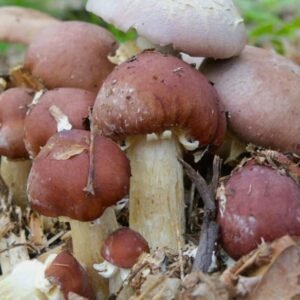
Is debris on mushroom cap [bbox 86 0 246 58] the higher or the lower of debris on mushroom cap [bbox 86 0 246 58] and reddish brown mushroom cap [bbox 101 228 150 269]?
the higher

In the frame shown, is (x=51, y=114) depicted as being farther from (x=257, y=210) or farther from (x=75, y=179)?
(x=257, y=210)

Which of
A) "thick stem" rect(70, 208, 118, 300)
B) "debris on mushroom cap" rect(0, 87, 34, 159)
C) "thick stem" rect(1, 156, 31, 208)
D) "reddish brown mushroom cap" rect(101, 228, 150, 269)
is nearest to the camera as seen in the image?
"reddish brown mushroom cap" rect(101, 228, 150, 269)

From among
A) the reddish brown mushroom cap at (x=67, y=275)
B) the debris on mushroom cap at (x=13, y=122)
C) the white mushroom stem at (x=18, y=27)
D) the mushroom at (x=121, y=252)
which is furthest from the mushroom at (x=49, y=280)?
the white mushroom stem at (x=18, y=27)

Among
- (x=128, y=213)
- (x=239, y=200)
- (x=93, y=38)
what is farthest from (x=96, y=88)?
(x=239, y=200)

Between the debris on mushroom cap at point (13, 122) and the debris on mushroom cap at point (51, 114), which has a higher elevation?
the debris on mushroom cap at point (51, 114)

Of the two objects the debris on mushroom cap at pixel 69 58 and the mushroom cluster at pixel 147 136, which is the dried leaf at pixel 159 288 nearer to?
the mushroom cluster at pixel 147 136

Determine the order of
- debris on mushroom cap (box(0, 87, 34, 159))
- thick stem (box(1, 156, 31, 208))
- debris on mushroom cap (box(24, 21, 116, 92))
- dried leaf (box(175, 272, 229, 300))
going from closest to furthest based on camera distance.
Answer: dried leaf (box(175, 272, 229, 300)), debris on mushroom cap (box(0, 87, 34, 159)), debris on mushroom cap (box(24, 21, 116, 92)), thick stem (box(1, 156, 31, 208))

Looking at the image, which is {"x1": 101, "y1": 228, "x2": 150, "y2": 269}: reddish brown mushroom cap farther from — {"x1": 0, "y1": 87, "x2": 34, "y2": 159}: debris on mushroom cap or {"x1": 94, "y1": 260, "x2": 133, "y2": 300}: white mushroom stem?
{"x1": 0, "y1": 87, "x2": 34, "y2": 159}: debris on mushroom cap

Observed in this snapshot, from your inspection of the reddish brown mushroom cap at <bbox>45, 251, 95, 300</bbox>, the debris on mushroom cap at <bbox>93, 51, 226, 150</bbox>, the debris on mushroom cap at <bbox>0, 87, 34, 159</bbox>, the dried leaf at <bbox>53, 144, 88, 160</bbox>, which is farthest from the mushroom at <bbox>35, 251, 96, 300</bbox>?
the debris on mushroom cap at <bbox>0, 87, 34, 159</bbox>
